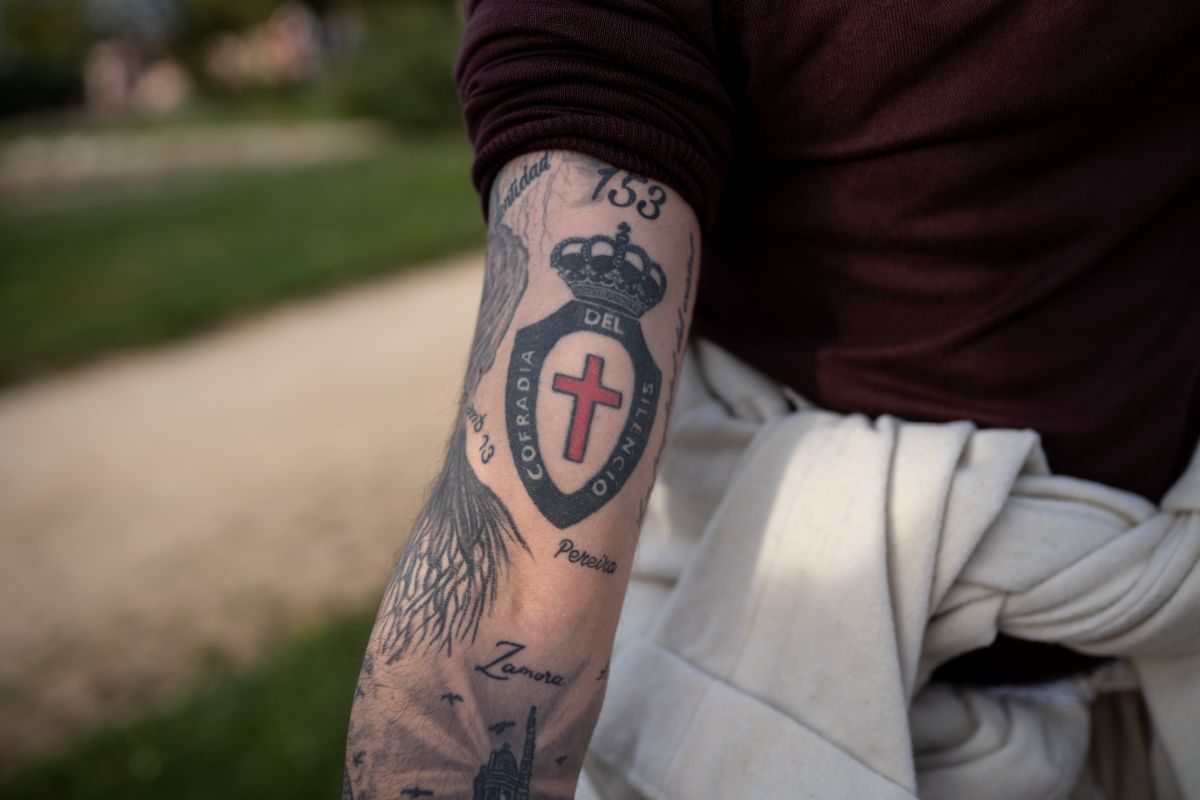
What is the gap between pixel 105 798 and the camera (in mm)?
3121

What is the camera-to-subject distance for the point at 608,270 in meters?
0.92

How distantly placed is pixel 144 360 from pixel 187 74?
25.6m

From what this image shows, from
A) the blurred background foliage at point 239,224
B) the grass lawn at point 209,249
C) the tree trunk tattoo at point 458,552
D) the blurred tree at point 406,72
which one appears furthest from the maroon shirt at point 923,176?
the blurred tree at point 406,72

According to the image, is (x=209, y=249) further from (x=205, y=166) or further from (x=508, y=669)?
(x=508, y=669)

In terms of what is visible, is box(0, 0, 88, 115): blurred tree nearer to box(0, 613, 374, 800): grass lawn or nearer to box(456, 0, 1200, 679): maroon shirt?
box(0, 613, 374, 800): grass lawn

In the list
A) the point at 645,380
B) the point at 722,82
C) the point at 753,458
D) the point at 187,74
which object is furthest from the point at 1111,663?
the point at 187,74

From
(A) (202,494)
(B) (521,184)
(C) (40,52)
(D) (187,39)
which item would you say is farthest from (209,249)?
(C) (40,52)

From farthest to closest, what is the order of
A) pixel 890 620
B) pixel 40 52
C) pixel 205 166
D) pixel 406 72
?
pixel 40 52 → pixel 205 166 → pixel 406 72 → pixel 890 620

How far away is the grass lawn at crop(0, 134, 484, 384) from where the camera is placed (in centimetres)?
720

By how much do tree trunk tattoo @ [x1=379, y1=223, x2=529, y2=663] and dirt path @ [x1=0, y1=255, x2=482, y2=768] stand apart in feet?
6.60

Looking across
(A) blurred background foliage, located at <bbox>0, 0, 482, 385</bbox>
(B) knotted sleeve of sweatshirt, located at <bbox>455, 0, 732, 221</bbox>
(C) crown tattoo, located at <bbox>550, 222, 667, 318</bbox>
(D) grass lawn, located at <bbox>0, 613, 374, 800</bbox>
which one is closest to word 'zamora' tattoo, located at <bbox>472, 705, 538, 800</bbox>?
(C) crown tattoo, located at <bbox>550, 222, 667, 318</bbox>

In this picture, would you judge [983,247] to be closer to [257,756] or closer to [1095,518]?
[1095,518]

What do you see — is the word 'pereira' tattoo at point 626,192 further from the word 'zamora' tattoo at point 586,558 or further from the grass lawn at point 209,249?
the grass lawn at point 209,249

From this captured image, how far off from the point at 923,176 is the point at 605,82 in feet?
1.33
